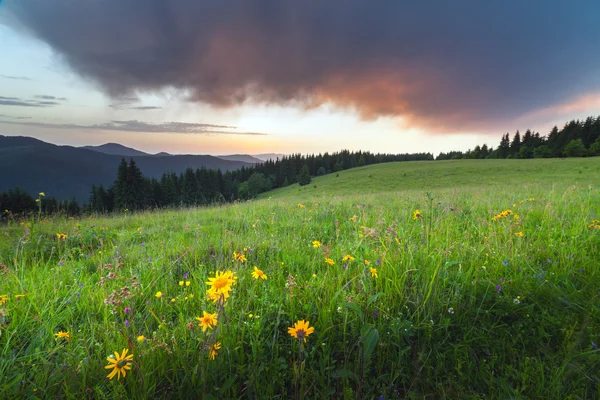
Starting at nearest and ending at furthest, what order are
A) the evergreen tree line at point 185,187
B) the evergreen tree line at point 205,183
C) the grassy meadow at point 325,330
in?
the grassy meadow at point 325,330
the evergreen tree line at point 185,187
the evergreen tree line at point 205,183

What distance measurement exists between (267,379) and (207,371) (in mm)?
381

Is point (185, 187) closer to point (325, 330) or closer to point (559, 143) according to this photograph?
point (325, 330)

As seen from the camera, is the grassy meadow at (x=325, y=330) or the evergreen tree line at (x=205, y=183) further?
the evergreen tree line at (x=205, y=183)

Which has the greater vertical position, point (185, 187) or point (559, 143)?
point (559, 143)

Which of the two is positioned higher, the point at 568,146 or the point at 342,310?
the point at 568,146

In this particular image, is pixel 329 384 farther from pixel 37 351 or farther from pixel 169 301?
pixel 37 351

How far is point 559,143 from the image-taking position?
61719 millimetres

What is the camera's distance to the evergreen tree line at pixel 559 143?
54906 millimetres

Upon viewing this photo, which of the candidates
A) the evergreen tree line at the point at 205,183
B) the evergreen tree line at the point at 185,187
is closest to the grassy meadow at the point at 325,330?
the evergreen tree line at the point at 185,187

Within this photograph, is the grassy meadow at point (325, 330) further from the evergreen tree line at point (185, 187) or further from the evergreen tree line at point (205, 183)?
the evergreen tree line at point (205, 183)

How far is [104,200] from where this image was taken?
5325 cm

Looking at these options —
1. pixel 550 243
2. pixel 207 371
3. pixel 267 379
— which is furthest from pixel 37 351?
pixel 550 243

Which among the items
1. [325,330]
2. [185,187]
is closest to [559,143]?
[325,330]

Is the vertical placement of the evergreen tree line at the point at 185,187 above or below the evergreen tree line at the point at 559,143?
below
